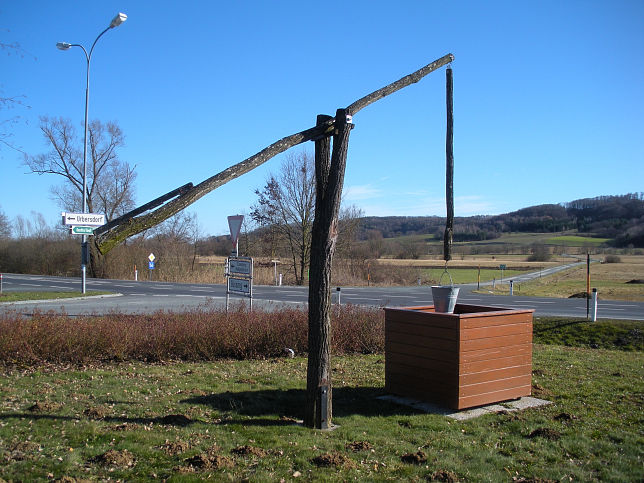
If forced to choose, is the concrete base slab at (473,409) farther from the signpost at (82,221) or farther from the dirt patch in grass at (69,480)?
the signpost at (82,221)

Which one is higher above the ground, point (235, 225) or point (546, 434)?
point (235, 225)

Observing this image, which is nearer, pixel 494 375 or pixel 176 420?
pixel 176 420

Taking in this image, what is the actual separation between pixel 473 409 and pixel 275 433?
2.57 metres

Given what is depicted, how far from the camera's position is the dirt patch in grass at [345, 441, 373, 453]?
5078mm

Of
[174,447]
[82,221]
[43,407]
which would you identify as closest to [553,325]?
[174,447]

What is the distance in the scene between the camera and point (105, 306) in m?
19.1

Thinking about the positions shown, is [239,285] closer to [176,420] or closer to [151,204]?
[176,420]

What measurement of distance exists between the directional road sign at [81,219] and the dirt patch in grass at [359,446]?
49.1ft

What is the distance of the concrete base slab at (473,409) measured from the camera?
6.41 m

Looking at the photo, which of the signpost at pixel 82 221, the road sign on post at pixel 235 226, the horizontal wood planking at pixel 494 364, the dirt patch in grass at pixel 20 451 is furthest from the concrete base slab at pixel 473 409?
the signpost at pixel 82 221

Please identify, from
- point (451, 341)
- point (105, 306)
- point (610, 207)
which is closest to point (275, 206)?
point (105, 306)

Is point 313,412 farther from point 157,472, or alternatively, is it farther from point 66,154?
point 66,154

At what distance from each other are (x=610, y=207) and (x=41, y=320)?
349ft

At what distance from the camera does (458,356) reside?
6371mm
